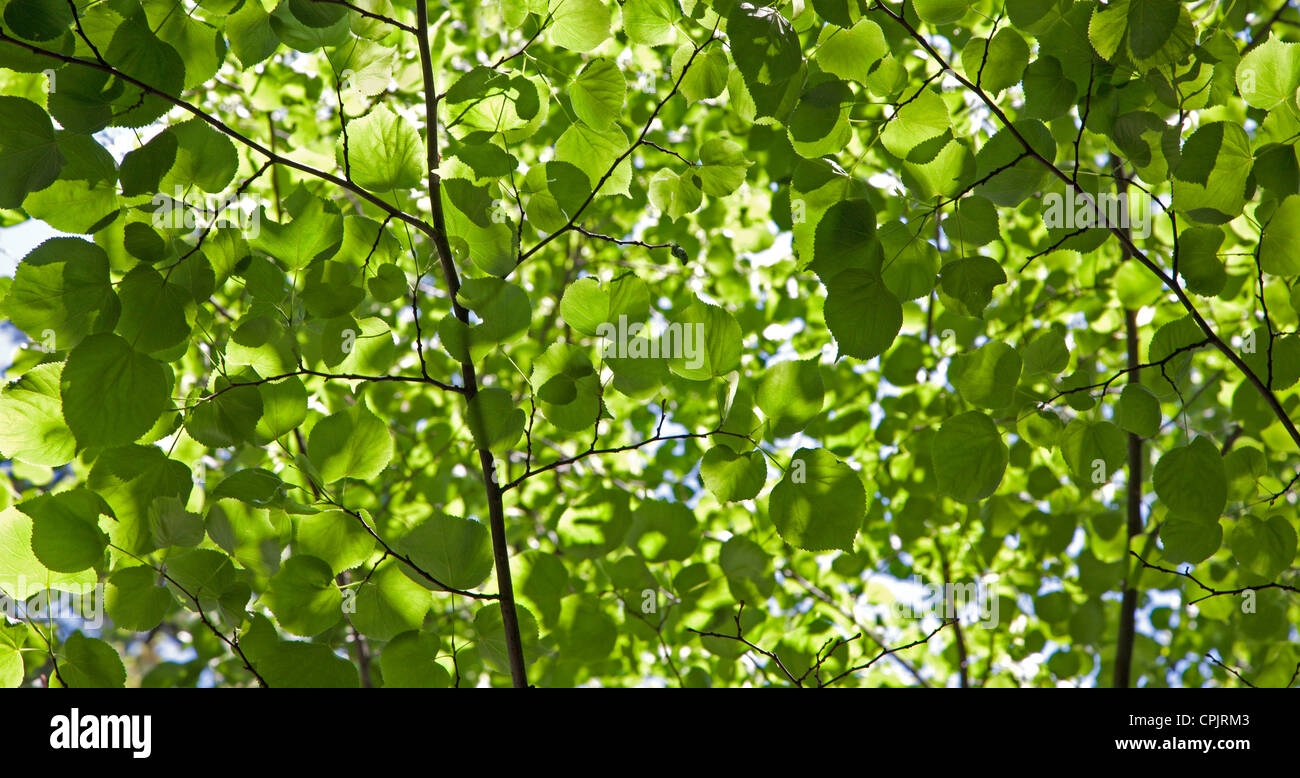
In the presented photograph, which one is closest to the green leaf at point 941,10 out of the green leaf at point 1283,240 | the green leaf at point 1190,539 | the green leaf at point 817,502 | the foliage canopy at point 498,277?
the foliage canopy at point 498,277

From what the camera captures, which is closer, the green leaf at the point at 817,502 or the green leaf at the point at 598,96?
the green leaf at the point at 817,502

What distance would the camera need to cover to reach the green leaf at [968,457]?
3.22 feet

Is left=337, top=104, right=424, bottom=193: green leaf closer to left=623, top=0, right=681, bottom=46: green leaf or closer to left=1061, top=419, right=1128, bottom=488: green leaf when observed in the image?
left=623, top=0, right=681, bottom=46: green leaf

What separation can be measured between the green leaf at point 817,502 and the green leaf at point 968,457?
0.15 m

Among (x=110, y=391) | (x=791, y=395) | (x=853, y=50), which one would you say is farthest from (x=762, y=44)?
(x=110, y=391)

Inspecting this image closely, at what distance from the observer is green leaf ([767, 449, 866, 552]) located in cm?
89

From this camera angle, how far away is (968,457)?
3.24 ft

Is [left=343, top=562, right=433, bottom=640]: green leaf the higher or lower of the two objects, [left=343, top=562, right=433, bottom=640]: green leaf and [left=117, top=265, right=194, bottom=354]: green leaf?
the lower

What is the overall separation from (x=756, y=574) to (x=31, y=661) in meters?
0.96

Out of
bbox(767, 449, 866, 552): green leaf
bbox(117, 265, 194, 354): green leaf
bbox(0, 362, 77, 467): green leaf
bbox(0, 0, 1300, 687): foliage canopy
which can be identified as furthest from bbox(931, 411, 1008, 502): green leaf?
bbox(0, 362, 77, 467): green leaf

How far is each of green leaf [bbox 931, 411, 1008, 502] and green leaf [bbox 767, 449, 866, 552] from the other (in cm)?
15

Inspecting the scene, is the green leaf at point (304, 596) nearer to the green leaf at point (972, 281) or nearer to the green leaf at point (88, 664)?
the green leaf at point (88, 664)

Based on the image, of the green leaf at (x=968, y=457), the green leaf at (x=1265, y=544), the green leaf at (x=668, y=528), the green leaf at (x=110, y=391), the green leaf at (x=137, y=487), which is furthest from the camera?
the green leaf at (x=668, y=528)
